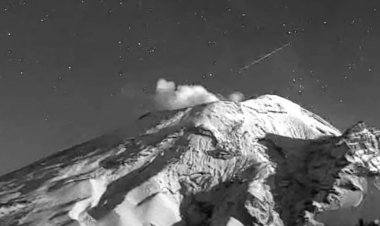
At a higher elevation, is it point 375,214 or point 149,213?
point 149,213

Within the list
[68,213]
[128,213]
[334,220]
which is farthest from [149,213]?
[334,220]

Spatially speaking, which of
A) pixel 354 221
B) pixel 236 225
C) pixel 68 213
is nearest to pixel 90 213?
pixel 68 213

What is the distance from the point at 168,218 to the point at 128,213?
1113cm

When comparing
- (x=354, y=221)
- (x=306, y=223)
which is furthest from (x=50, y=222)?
(x=354, y=221)

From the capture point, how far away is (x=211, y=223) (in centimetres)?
19775

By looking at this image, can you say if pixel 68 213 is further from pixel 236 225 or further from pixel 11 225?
pixel 236 225

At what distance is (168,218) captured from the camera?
651 feet

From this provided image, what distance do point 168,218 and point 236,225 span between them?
18.8 metres

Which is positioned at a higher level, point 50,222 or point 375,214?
point 50,222

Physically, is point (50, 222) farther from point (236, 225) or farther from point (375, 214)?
point (375, 214)

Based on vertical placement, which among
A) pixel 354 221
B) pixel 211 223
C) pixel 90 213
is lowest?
pixel 354 221

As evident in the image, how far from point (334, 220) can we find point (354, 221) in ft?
19.6

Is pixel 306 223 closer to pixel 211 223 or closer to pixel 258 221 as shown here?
pixel 258 221

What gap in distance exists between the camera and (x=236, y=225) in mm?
194375
